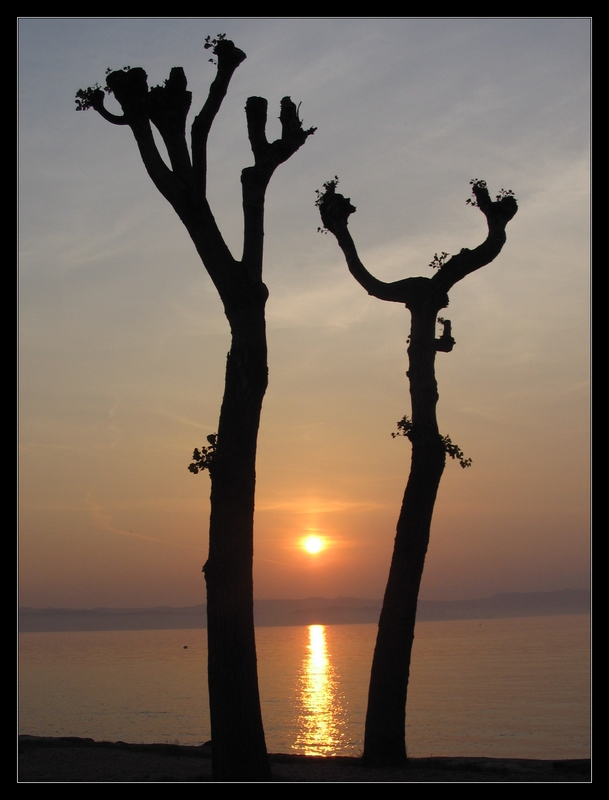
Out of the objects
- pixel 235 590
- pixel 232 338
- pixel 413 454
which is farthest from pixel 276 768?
pixel 232 338

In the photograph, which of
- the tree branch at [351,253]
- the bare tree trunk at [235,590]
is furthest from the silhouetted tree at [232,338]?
the tree branch at [351,253]

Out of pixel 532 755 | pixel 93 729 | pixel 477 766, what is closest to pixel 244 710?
pixel 477 766

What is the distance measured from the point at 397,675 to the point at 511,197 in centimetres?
891

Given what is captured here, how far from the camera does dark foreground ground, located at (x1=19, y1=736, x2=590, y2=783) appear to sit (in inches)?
484

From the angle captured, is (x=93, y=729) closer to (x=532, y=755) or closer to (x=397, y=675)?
(x=532, y=755)

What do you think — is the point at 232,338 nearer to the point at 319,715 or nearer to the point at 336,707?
the point at 319,715

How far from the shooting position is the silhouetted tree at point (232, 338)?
11.0 metres

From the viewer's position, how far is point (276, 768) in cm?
1320

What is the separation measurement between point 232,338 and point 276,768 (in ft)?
23.1

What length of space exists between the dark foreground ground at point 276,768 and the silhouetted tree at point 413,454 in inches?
27.6

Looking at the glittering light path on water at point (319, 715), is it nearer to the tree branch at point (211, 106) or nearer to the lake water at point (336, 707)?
the lake water at point (336, 707)

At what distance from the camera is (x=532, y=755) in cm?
4025

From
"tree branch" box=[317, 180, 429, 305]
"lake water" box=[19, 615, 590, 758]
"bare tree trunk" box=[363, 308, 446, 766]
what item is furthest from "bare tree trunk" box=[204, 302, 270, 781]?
"lake water" box=[19, 615, 590, 758]

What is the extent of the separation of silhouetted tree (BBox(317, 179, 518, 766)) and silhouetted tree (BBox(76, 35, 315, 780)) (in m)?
2.87
